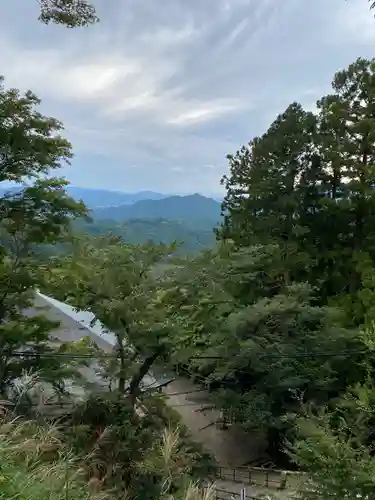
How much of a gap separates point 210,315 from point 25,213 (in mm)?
6115

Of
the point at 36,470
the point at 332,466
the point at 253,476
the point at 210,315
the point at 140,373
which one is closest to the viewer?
the point at 36,470

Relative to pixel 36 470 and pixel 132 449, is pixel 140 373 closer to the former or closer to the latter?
pixel 132 449

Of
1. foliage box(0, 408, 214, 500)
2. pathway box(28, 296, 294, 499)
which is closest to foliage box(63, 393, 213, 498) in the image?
foliage box(0, 408, 214, 500)

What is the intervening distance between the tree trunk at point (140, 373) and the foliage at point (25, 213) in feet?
3.95

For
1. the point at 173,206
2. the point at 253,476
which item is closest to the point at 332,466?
the point at 253,476

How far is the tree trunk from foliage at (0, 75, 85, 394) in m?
1.21

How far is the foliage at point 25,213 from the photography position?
20.6 ft

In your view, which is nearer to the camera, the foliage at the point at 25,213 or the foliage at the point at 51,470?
the foliage at the point at 51,470

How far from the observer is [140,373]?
7508 mm

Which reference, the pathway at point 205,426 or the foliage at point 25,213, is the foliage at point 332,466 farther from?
the pathway at point 205,426

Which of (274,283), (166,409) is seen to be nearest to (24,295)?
(166,409)

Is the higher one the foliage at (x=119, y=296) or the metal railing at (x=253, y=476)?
the foliage at (x=119, y=296)

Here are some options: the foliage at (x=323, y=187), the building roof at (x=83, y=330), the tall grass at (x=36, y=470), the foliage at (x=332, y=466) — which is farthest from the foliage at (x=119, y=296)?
the foliage at (x=323, y=187)

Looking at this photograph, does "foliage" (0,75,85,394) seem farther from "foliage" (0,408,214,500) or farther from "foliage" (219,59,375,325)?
"foliage" (219,59,375,325)
